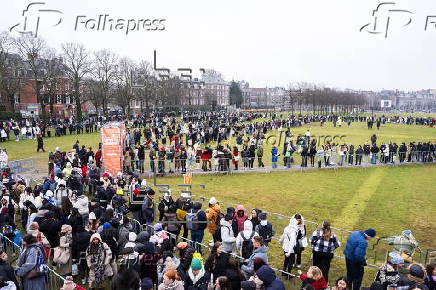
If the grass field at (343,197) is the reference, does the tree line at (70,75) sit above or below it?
above

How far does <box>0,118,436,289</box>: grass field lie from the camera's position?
13883mm

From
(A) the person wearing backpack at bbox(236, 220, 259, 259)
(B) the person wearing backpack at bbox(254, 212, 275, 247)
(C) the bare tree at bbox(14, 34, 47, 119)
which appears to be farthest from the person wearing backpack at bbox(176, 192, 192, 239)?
(C) the bare tree at bbox(14, 34, 47, 119)

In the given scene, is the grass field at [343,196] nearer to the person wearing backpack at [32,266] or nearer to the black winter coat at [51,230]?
the person wearing backpack at [32,266]

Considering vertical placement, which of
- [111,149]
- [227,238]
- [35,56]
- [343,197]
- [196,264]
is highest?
[35,56]

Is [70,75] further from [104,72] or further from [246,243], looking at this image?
[246,243]

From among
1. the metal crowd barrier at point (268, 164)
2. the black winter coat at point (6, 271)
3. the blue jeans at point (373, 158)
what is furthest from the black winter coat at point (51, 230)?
the blue jeans at point (373, 158)

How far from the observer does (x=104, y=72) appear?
206 ft

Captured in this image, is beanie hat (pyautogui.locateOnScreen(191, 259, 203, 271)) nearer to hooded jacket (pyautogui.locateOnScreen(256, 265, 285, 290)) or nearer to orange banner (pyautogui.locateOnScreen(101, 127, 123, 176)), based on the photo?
hooded jacket (pyautogui.locateOnScreen(256, 265, 285, 290))

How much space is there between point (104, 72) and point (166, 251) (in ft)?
197

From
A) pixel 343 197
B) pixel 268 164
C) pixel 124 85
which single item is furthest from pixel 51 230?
pixel 124 85

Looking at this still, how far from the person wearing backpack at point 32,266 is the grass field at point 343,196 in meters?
5.83

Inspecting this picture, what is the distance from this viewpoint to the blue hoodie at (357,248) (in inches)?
319

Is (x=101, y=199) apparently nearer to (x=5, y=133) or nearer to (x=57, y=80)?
(x=5, y=133)

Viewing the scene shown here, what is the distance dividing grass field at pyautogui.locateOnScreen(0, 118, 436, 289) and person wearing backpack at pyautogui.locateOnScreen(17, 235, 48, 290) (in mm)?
5833
